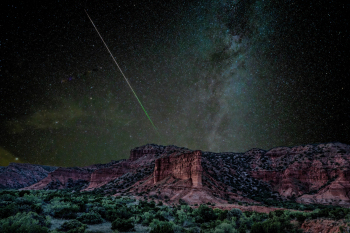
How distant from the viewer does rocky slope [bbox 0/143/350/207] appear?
34875 millimetres

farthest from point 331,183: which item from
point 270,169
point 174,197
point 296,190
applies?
point 174,197

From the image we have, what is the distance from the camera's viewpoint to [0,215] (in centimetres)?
1003

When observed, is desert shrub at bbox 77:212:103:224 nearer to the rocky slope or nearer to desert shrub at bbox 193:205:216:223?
desert shrub at bbox 193:205:216:223

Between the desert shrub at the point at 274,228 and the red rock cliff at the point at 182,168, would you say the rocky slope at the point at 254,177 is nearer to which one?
the red rock cliff at the point at 182,168

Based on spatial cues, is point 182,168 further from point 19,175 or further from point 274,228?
point 19,175

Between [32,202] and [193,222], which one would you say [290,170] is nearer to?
[193,222]

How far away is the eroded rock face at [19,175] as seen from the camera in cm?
8175

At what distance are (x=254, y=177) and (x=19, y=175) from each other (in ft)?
369

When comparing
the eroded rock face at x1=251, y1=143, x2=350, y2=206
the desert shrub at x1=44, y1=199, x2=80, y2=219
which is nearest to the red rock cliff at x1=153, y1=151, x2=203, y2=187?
the eroded rock face at x1=251, y1=143, x2=350, y2=206

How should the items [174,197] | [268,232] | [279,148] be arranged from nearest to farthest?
[268,232] → [174,197] → [279,148]

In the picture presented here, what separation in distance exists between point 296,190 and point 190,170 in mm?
27728

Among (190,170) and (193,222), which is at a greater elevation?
(190,170)

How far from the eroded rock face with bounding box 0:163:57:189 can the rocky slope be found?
216 feet

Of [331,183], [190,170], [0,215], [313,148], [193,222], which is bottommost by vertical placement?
[193,222]
